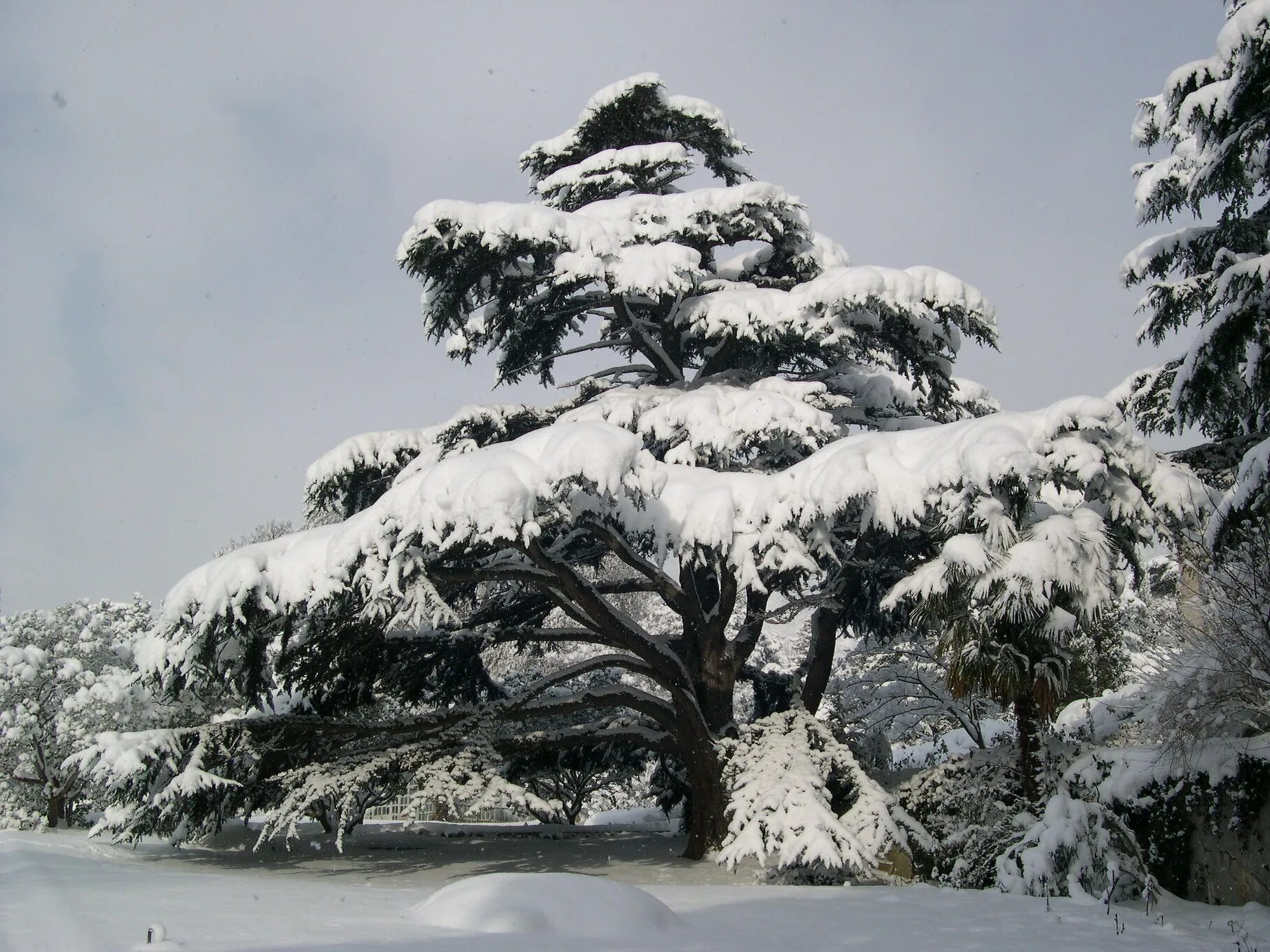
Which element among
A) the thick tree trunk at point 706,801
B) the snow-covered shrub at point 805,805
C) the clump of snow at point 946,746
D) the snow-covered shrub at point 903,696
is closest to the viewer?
the snow-covered shrub at point 805,805

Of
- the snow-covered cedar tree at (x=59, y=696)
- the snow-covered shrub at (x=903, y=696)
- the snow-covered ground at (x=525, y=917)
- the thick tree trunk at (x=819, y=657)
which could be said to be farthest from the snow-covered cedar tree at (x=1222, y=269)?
the snow-covered cedar tree at (x=59, y=696)

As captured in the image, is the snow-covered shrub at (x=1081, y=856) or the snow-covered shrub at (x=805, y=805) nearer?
the snow-covered shrub at (x=1081, y=856)

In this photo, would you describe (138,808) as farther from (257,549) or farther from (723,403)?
(723,403)

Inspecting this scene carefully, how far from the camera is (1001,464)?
998 centimetres

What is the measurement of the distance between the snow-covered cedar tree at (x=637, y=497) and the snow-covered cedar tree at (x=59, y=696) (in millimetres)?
9900

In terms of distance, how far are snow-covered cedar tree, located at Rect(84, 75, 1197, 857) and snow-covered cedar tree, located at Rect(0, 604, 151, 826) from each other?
32.5 feet

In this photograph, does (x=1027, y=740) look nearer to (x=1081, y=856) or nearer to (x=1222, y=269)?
(x=1081, y=856)

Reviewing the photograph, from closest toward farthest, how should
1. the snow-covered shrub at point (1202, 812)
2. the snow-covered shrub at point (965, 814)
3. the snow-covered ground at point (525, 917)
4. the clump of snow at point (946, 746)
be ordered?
the snow-covered ground at point (525, 917), the snow-covered shrub at point (1202, 812), the snow-covered shrub at point (965, 814), the clump of snow at point (946, 746)

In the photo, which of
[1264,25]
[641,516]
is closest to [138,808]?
[641,516]

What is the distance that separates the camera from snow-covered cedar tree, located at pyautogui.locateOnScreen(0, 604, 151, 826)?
22.4 m

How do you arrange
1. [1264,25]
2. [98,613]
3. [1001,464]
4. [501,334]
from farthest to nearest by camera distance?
[98,613] → [501,334] → [1001,464] → [1264,25]

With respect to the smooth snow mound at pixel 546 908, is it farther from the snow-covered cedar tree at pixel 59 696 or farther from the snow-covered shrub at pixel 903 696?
the snow-covered cedar tree at pixel 59 696

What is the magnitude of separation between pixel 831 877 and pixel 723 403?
19.2 feet

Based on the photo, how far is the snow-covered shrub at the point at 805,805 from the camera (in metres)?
10.7
